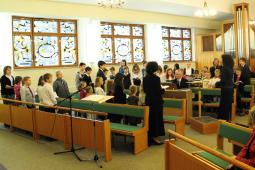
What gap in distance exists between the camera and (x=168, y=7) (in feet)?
43.9

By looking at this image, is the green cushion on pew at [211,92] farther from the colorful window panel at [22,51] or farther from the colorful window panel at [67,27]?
the colorful window panel at [22,51]

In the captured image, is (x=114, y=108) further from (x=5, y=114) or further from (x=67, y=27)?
(x=67, y=27)

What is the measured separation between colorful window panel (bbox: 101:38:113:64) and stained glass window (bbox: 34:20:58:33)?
2.20 metres

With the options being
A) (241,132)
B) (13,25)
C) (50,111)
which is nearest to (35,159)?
(50,111)

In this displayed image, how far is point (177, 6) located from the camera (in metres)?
13.3

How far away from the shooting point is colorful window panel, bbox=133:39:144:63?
47.3 feet

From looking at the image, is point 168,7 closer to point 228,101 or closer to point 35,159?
point 228,101

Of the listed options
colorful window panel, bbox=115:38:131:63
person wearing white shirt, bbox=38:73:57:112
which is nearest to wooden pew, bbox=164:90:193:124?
person wearing white shirt, bbox=38:73:57:112

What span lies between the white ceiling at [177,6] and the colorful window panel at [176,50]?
162 cm

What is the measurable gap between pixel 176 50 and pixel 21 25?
28.4 ft

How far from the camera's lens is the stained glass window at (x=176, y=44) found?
16067mm

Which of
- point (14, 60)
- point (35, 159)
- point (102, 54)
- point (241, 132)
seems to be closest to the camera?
point (241, 132)

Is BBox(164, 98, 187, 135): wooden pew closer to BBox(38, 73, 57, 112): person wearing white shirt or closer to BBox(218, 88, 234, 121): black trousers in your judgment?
BBox(218, 88, 234, 121): black trousers

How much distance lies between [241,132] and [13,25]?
28.9 ft
